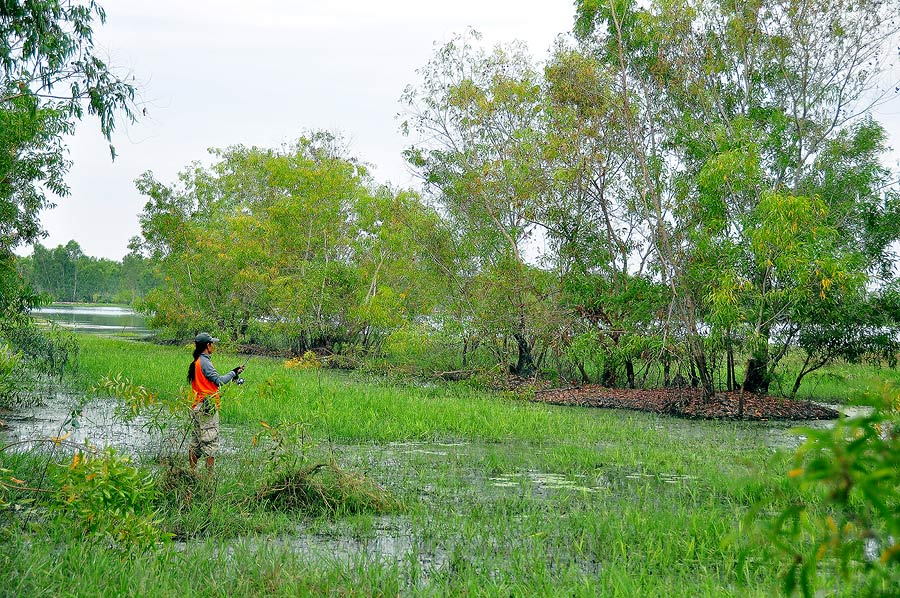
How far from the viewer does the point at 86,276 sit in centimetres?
9581

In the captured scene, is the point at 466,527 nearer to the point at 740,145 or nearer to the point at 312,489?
the point at 312,489

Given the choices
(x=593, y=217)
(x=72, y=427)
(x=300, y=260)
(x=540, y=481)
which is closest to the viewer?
(x=540, y=481)

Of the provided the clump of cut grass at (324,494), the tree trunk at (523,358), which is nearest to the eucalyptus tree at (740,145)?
the tree trunk at (523,358)

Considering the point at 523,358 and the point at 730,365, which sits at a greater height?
the point at 730,365

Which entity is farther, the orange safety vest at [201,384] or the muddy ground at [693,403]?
the muddy ground at [693,403]

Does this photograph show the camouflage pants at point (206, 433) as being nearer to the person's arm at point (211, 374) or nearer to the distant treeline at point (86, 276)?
the person's arm at point (211, 374)

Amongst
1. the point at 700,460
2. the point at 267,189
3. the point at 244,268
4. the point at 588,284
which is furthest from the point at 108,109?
the point at 267,189

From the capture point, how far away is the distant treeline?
3305 inches

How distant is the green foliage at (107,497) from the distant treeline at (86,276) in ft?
260

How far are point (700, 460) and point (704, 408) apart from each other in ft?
19.1

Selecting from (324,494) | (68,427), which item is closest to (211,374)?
(324,494)

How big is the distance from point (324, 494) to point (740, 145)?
11.4m

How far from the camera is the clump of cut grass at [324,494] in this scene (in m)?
6.55

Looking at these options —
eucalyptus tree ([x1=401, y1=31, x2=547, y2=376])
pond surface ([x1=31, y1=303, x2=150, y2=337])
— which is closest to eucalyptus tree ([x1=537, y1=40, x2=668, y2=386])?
eucalyptus tree ([x1=401, y1=31, x2=547, y2=376])
